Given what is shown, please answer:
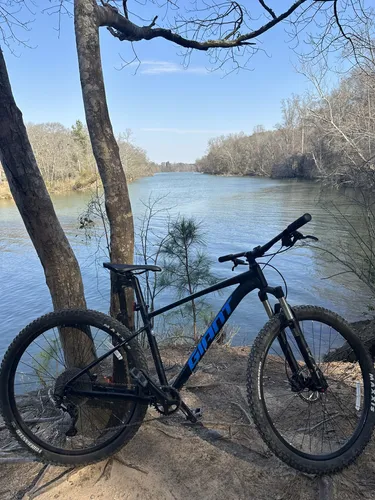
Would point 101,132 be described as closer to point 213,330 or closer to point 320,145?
point 213,330

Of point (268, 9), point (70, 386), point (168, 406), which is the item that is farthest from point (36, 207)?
point (268, 9)

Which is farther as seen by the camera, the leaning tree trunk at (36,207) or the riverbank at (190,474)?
the leaning tree trunk at (36,207)

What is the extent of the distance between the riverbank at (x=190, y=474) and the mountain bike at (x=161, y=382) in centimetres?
8

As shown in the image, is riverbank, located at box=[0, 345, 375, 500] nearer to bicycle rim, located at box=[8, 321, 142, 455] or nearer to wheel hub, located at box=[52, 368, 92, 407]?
bicycle rim, located at box=[8, 321, 142, 455]

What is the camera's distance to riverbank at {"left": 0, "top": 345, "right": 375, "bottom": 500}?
1.89 metres

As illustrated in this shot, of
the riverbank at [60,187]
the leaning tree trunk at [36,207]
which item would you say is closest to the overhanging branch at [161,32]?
the leaning tree trunk at [36,207]

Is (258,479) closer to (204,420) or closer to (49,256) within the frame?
(204,420)

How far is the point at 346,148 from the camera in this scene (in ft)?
49.1

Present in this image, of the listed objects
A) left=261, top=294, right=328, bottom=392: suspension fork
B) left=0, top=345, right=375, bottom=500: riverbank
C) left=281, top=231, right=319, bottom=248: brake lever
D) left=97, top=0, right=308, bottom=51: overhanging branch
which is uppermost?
left=97, top=0, right=308, bottom=51: overhanging branch

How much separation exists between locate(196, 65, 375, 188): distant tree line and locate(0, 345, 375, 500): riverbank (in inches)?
158

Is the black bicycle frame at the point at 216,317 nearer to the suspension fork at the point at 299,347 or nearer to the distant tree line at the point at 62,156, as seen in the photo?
the suspension fork at the point at 299,347

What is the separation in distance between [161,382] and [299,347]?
786 mm

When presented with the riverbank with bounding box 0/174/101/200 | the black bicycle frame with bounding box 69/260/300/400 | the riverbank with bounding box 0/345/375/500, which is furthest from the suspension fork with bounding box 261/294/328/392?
the riverbank with bounding box 0/174/101/200

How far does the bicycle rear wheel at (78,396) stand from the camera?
2117mm
